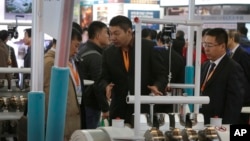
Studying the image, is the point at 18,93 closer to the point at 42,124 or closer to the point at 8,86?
the point at 8,86

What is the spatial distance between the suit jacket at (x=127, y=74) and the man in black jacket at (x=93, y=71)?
74 centimetres

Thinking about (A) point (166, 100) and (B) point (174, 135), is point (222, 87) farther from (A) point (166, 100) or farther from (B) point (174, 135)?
(B) point (174, 135)

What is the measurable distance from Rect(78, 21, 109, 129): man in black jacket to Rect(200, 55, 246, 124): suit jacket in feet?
4.83

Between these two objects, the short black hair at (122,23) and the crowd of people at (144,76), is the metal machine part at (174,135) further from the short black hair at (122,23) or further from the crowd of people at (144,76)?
the short black hair at (122,23)

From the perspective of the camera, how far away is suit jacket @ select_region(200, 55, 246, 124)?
4.18 meters

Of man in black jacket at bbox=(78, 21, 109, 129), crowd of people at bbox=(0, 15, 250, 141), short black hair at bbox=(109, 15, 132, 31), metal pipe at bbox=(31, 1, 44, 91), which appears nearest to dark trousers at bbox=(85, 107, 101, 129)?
man in black jacket at bbox=(78, 21, 109, 129)

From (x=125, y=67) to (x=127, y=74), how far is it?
81mm

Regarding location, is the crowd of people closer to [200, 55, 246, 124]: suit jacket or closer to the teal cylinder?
[200, 55, 246, 124]: suit jacket

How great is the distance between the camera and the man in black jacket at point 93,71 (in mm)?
5543

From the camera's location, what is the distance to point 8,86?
196 inches

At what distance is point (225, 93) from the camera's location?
4.24m

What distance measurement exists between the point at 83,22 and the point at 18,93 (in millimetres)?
7698

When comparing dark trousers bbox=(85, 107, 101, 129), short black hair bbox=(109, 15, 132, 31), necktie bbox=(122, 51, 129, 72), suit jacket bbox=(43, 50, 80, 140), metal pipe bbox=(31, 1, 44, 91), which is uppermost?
short black hair bbox=(109, 15, 132, 31)

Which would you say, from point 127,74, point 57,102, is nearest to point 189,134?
point 57,102
